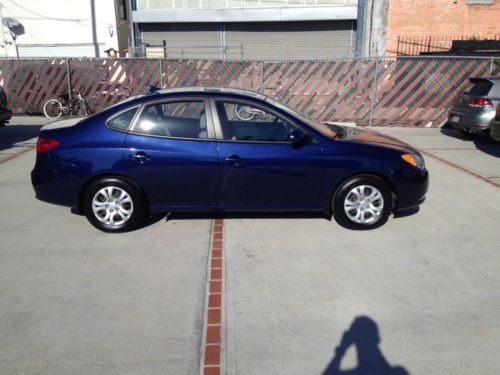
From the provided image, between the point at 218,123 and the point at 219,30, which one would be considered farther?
the point at 219,30

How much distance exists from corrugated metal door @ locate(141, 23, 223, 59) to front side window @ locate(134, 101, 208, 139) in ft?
65.6

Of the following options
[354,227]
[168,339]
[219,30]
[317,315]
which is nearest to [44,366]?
[168,339]

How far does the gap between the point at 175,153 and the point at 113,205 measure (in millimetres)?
919

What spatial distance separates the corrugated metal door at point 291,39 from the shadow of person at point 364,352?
2140 centimetres

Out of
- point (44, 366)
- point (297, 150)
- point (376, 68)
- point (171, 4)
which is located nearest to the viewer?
point (44, 366)

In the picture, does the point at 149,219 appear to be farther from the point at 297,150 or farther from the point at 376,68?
the point at 376,68

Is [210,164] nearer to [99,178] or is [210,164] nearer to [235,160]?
[235,160]

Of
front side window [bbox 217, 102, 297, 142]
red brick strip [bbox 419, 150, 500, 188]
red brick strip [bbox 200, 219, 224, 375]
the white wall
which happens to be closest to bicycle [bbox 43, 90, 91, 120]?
red brick strip [bbox 419, 150, 500, 188]

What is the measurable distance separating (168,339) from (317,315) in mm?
1155

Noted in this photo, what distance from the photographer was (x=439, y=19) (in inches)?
876

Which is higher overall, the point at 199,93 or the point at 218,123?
the point at 199,93

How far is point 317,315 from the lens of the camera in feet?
11.8

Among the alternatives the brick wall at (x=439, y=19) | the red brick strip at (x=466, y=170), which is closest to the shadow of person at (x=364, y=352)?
the red brick strip at (x=466, y=170)

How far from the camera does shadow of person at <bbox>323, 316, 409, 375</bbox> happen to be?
2994 millimetres
